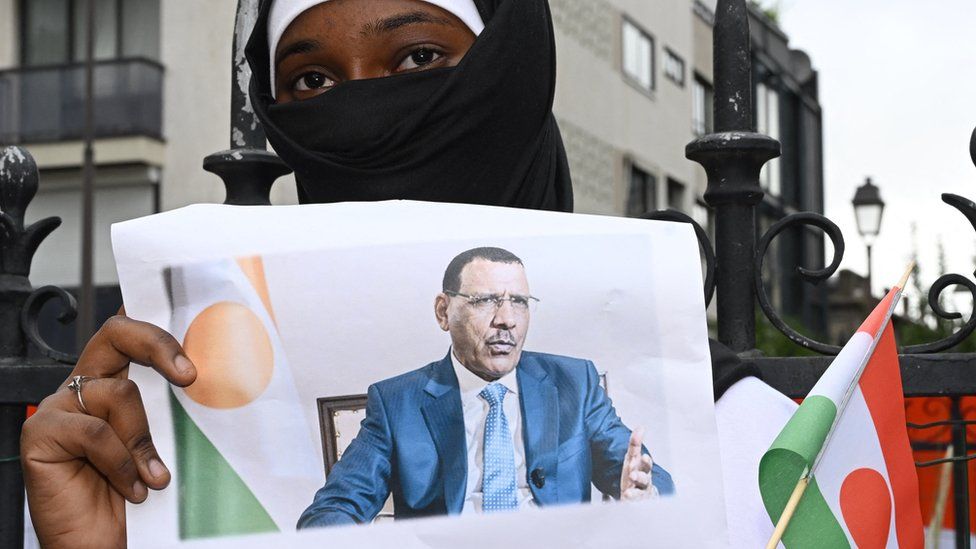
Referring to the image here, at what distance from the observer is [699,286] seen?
1.40 meters

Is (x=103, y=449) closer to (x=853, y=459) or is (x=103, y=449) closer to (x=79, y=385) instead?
(x=79, y=385)

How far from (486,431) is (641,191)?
71.8ft

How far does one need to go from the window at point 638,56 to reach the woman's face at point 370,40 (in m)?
20.8

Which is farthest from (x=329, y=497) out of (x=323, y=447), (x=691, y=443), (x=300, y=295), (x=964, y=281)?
(x=964, y=281)

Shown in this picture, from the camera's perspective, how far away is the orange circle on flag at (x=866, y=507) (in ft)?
4.62

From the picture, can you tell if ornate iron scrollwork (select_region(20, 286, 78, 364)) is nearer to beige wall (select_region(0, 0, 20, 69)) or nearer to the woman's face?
the woman's face

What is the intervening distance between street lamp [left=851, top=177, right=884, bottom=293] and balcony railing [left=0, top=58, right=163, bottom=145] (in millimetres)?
8477

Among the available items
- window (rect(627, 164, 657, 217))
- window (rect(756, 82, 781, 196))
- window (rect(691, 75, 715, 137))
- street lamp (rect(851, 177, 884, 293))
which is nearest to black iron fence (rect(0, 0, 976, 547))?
street lamp (rect(851, 177, 884, 293))

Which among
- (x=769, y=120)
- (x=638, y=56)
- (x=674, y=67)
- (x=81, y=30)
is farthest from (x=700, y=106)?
(x=81, y=30)

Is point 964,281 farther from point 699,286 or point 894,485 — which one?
point 699,286

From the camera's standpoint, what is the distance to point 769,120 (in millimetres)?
26984

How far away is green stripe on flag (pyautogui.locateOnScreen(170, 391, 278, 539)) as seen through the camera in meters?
1.38

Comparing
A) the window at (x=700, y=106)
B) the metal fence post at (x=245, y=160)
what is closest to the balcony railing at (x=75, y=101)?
the window at (x=700, y=106)

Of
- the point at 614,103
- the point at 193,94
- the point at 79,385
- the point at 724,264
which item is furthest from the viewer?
the point at 614,103
